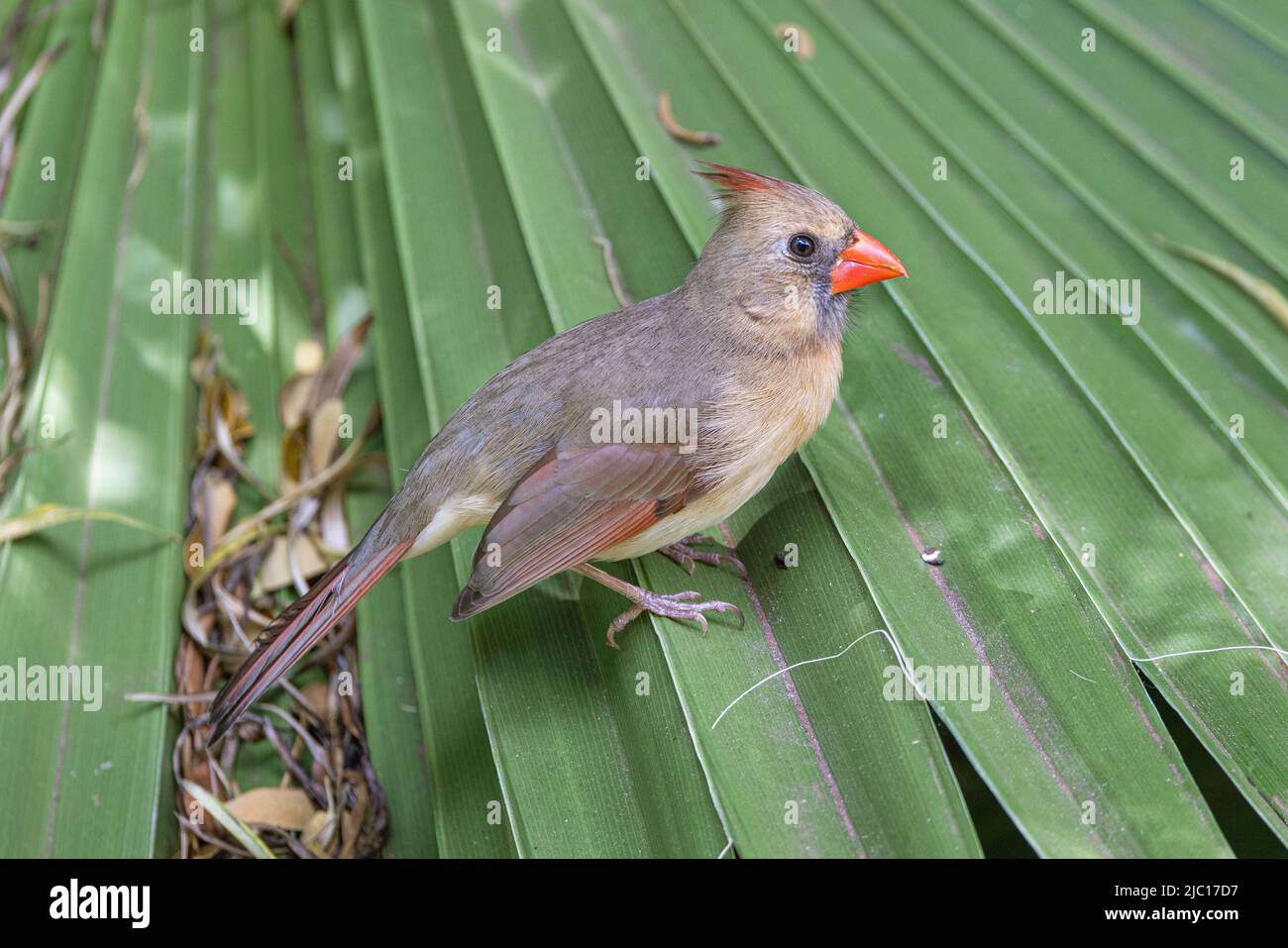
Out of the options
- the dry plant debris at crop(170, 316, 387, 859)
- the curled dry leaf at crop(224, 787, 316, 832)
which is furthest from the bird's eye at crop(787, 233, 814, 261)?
the curled dry leaf at crop(224, 787, 316, 832)

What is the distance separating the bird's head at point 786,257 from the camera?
1.94 metres

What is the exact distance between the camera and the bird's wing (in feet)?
5.67

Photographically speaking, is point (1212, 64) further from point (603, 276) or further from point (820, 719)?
point (820, 719)

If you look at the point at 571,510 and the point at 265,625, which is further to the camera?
the point at 265,625

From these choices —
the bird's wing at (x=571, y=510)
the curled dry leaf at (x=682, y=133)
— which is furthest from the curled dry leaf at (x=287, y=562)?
the curled dry leaf at (x=682, y=133)

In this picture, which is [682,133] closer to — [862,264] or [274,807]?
[862,264]

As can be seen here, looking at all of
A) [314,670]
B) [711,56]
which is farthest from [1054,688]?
[711,56]

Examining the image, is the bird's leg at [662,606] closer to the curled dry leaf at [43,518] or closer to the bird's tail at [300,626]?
the bird's tail at [300,626]

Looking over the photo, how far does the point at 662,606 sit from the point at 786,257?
0.70 meters

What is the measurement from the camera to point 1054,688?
1566 mm

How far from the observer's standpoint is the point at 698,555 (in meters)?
1.94

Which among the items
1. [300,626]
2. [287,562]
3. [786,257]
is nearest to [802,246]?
[786,257]
